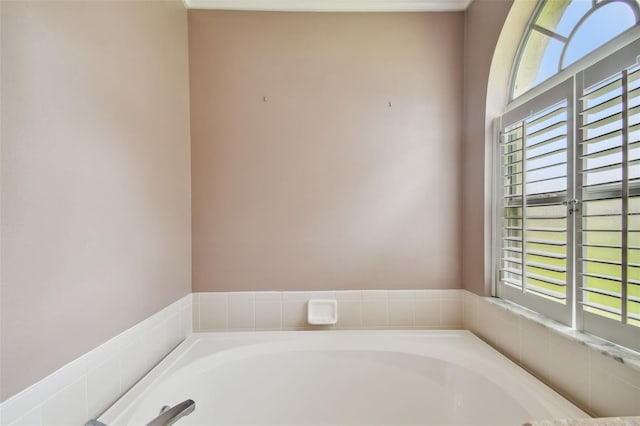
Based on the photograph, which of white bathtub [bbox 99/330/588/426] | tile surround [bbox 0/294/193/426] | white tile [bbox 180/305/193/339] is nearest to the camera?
tile surround [bbox 0/294/193/426]

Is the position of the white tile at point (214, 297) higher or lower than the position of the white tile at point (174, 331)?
higher

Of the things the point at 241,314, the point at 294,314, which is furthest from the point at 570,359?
the point at 241,314

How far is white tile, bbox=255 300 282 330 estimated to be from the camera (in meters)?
1.69

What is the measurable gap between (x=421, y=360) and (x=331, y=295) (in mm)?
581

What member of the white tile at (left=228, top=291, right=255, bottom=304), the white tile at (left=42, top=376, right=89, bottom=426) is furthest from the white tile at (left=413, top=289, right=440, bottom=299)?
the white tile at (left=42, top=376, right=89, bottom=426)

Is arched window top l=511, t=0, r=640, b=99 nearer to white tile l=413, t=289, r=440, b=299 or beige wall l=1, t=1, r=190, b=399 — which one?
white tile l=413, t=289, r=440, b=299

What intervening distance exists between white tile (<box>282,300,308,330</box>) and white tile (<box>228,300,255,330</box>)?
193 millimetres

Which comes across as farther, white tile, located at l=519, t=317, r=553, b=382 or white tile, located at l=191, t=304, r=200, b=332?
white tile, located at l=191, t=304, r=200, b=332

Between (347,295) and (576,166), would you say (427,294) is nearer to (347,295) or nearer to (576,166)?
(347,295)

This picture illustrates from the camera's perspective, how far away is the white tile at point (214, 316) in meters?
1.69

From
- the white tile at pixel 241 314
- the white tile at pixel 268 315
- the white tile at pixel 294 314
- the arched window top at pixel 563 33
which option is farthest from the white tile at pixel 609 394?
the white tile at pixel 241 314

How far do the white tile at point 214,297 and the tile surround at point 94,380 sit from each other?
0.25 meters

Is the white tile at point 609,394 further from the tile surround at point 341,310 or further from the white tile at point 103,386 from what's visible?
the white tile at point 103,386

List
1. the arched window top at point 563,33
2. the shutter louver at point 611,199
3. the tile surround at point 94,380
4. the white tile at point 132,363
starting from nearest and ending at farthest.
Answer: the tile surround at point 94,380, the shutter louver at point 611,199, the arched window top at point 563,33, the white tile at point 132,363
